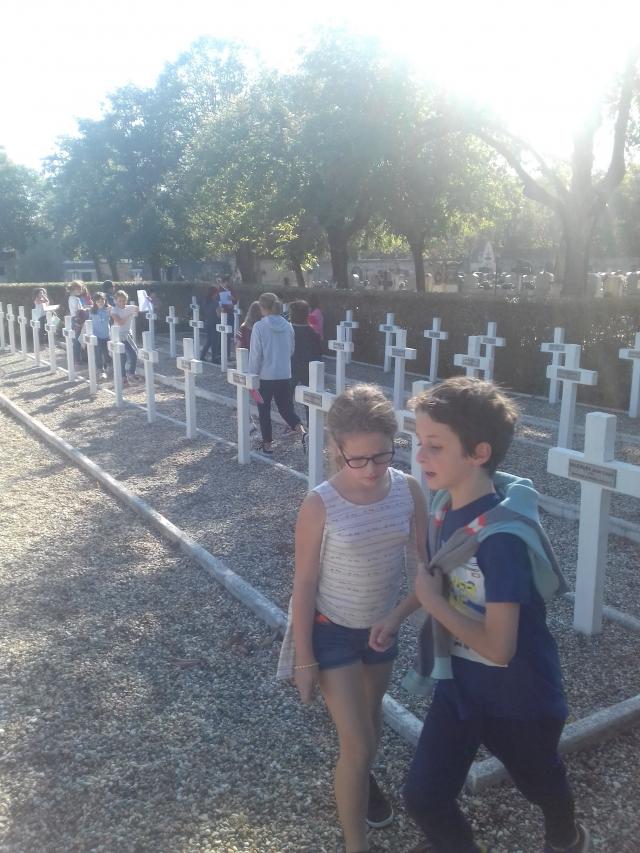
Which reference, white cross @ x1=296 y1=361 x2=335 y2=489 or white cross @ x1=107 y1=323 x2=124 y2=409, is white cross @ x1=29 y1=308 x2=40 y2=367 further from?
white cross @ x1=296 y1=361 x2=335 y2=489

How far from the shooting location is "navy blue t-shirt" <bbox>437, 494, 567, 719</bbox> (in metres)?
2.15

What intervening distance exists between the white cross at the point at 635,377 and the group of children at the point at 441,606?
9835 millimetres

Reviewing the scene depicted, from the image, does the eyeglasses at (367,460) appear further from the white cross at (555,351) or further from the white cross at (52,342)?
the white cross at (52,342)

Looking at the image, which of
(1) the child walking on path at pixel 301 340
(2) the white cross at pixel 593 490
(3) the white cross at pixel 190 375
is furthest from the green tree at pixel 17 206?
(2) the white cross at pixel 593 490

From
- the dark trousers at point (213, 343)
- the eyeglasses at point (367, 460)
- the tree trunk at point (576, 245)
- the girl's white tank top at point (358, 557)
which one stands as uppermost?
the tree trunk at point (576, 245)

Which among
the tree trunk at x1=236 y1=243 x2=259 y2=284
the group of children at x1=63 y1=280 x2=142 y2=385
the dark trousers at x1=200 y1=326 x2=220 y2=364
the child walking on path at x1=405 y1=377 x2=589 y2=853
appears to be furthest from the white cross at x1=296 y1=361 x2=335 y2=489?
the tree trunk at x1=236 y1=243 x2=259 y2=284

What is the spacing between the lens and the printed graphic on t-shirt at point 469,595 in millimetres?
2258

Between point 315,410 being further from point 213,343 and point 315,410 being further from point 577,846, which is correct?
point 213,343

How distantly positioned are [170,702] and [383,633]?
1.74 metres

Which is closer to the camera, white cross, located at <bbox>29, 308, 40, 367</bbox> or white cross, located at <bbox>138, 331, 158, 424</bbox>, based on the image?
white cross, located at <bbox>138, 331, 158, 424</bbox>

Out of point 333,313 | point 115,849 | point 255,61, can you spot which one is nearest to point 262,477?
point 115,849

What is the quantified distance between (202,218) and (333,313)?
15421mm

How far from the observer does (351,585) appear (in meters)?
2.64

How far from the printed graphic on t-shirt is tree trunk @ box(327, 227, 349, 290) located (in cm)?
2409
